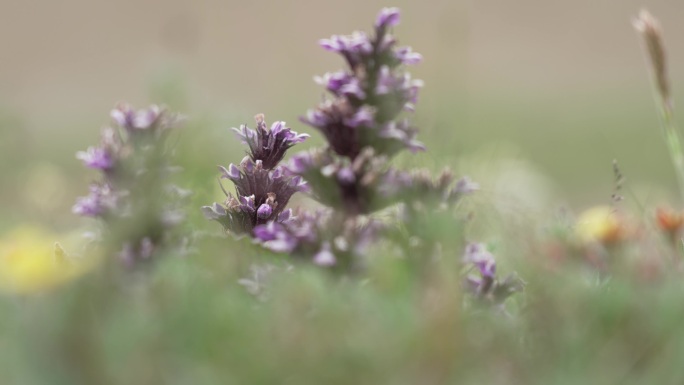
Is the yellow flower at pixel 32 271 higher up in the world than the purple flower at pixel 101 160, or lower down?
lower down

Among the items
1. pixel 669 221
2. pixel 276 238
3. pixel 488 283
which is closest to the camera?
pixel 276 238

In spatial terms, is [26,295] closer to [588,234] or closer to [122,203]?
[122,203]

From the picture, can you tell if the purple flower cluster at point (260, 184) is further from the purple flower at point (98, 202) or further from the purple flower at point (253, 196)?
the purple flower at point (98, 202)

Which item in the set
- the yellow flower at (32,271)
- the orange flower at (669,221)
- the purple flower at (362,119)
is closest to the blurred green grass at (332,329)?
the yellow flower at (32,271)

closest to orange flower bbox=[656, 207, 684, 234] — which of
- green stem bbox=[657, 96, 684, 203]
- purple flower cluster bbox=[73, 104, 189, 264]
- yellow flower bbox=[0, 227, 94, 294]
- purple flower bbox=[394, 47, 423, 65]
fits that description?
green stem bbox=[657, 96, 684, 203]

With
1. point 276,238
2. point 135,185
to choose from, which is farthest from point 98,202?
point 276,238

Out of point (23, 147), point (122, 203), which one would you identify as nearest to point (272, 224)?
point (122, 203)

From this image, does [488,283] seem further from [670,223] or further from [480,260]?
[670,223]
